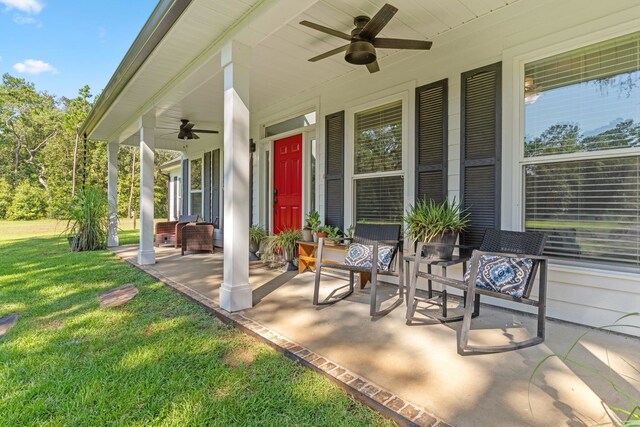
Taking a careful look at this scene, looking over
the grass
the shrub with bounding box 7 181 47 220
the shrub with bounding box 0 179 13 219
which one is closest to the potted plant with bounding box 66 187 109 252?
the grass

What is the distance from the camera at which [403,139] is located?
3695mm

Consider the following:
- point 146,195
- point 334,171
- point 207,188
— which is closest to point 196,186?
point 207,188

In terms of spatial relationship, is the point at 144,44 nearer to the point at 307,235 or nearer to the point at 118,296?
the point at 118,296

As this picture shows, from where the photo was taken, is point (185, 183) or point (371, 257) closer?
point (371, 257)

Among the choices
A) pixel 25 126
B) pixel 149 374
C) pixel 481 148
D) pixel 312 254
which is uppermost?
pixel 25 126

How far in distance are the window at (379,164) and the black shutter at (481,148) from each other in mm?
769

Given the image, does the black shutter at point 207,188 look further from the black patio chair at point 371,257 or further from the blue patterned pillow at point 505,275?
the blue patterned pillow at point 505,275

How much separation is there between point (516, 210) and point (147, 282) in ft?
13.3

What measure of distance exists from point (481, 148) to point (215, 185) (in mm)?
5895

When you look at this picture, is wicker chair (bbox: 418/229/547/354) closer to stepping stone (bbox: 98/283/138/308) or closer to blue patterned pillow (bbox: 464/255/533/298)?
blue patterned pillow (bbox: 464/255/533/298)

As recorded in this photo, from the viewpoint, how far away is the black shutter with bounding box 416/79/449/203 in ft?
11.0

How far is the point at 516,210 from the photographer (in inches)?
114

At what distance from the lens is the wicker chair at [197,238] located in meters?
5.90

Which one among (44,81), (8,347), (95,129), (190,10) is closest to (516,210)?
(190,10)
